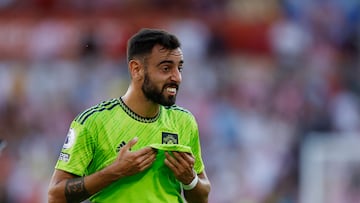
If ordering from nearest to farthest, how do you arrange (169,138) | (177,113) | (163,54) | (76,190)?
(76,190), (163,54), (169,138), (177,113)

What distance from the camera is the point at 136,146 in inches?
268

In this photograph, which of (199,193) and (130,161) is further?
(199,193)

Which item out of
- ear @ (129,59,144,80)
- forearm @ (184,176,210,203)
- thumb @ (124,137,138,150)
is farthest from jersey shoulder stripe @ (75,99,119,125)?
forearm @ (184,176,210,203)

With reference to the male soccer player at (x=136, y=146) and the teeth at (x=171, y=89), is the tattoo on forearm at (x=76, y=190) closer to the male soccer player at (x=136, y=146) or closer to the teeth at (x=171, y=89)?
the male soccer player at (x=136, y=146)

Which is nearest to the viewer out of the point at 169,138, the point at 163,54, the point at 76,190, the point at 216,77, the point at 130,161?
the point at 130,161

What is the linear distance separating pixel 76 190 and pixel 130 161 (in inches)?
14.9

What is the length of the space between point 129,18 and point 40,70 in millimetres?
1683

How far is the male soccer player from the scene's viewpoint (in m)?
6.64

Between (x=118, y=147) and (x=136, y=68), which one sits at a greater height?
(x=136, y=68)

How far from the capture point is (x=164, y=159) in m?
6.72

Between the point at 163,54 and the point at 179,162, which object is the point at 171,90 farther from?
the point at 179,162

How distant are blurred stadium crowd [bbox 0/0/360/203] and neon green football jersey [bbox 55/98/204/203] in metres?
8.96

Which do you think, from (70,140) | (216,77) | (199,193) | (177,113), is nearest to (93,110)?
(70,140)

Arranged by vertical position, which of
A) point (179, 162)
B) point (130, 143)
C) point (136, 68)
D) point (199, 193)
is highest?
point (136, 68)
